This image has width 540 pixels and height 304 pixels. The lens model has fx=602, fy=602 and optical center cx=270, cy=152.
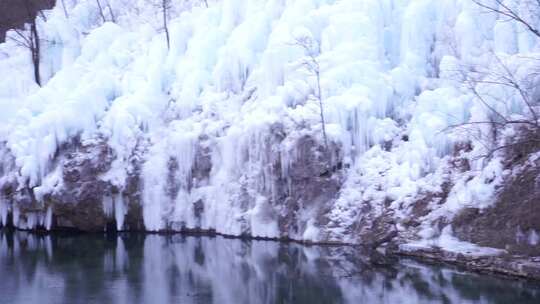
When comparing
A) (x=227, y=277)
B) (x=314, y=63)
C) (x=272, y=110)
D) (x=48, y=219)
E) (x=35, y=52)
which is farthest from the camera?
(x=35, y=52)

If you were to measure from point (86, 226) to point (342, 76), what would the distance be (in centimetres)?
1072

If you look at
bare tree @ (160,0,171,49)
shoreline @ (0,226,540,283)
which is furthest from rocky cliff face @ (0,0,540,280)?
bare tree @ (160,0,171,49)

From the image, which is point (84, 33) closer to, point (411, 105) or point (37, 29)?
point (37, 29)

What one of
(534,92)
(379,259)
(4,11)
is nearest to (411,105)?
(534,92)

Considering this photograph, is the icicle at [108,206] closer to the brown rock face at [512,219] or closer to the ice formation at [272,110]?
the ice formation at [272,110]

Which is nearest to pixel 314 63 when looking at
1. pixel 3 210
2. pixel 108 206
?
pixel 108 206

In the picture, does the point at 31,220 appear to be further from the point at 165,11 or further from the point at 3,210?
the point at 165,11

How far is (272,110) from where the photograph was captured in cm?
2012

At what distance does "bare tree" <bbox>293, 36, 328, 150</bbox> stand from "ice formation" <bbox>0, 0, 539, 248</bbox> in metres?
0.12

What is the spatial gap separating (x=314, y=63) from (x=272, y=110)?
2.47 metres

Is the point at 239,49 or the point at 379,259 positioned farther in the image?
the point at 239,49

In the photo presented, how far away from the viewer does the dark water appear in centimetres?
1200

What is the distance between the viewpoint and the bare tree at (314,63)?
63.4 ft

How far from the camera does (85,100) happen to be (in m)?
23.0
